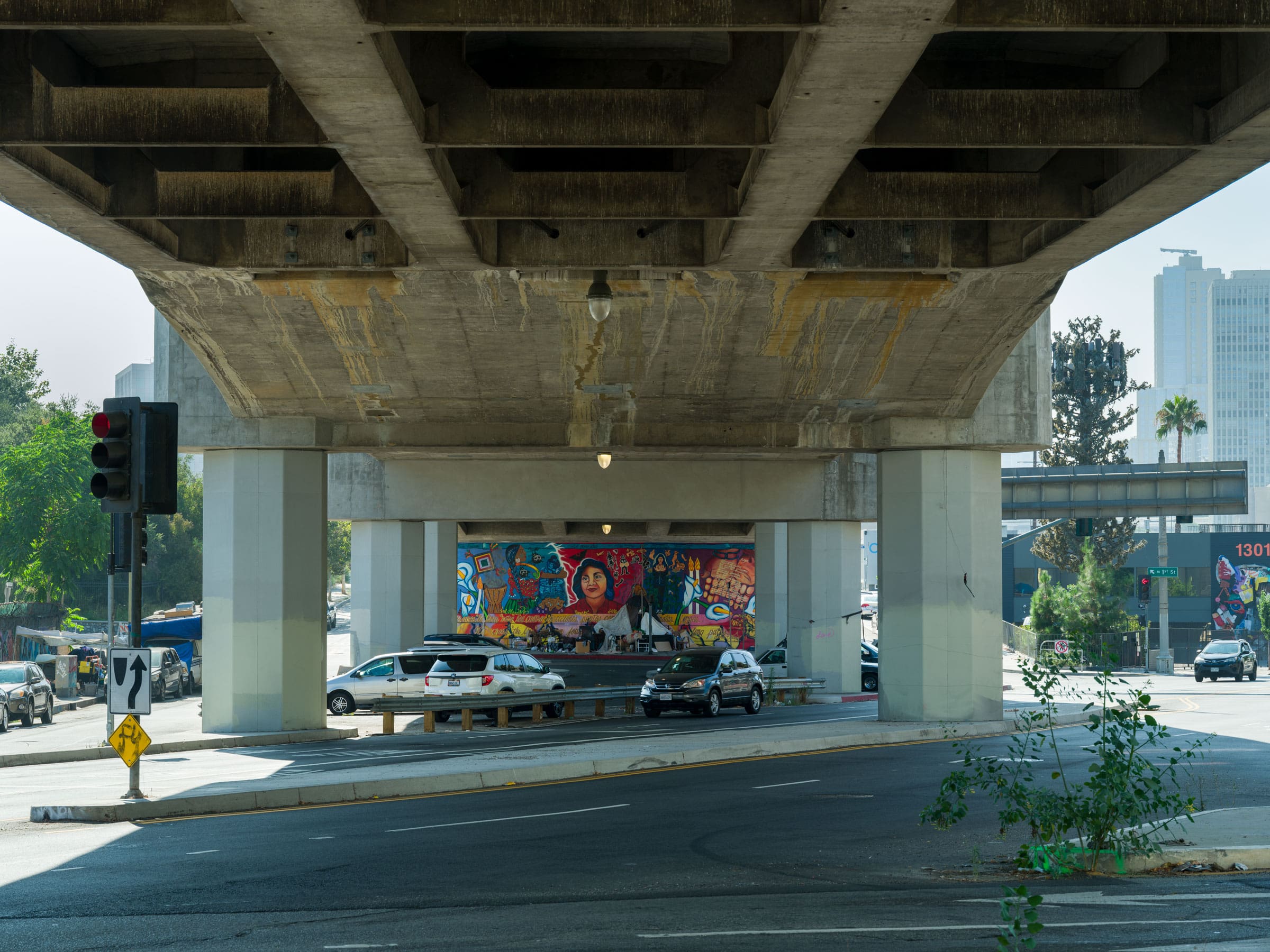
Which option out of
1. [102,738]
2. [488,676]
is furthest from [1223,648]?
[102,738]

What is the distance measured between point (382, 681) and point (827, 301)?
17.7 meters

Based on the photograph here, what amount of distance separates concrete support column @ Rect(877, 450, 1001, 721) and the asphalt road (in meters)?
10.6

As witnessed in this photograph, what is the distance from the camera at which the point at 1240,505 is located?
179ft

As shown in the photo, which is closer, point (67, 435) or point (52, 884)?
point (52, 884)

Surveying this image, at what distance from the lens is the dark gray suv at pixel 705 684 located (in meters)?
31.8

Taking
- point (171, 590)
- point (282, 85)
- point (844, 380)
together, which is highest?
point (282, 85)

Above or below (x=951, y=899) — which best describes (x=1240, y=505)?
above

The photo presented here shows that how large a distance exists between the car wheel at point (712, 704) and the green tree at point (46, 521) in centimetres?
5099

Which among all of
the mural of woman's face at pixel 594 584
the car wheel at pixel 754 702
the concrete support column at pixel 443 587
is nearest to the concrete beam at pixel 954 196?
the car wheel at pixel 754 702

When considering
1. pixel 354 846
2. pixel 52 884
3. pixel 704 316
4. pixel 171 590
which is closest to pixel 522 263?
pixel 704 316

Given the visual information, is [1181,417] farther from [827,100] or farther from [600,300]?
[827,100]

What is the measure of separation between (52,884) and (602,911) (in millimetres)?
4544

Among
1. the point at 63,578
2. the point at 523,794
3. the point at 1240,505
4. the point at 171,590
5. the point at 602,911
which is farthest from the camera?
the point at 171,590

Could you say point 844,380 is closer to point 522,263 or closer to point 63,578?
point 522,263
